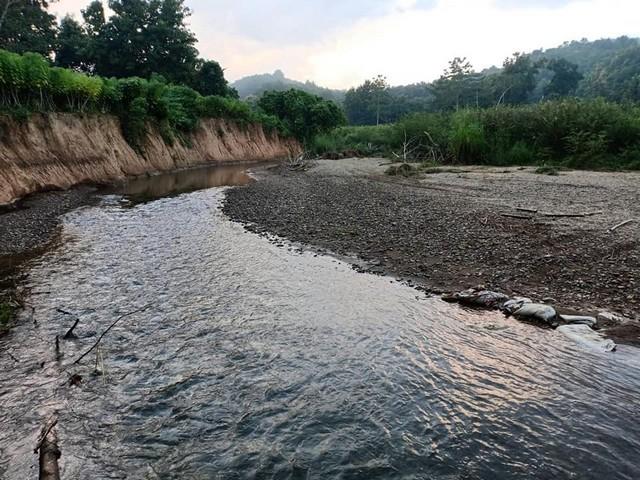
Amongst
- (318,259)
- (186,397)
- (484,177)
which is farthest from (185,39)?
(186,397)

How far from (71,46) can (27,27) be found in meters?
4.28

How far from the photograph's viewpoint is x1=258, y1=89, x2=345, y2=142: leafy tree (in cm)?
4700

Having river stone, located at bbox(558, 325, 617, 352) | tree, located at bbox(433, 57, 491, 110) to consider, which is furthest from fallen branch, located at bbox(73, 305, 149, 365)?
tree, located at bbox(433, 57, 491, 110)

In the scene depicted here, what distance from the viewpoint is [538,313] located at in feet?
18.8

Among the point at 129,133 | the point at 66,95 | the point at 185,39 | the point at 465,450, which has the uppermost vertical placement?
the point at 185,39

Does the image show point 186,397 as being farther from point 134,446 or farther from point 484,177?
point 484,177

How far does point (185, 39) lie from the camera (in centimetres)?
4697

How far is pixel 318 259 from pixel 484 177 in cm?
1116

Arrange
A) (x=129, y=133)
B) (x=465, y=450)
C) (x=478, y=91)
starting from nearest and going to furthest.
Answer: (x=465, y=450)
(x=129, y=133)
(x=478, y=91)

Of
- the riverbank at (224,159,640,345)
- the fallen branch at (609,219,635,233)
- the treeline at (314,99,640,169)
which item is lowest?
the riverbank at (224,159,640,345)

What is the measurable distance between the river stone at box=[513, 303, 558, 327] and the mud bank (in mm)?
16141

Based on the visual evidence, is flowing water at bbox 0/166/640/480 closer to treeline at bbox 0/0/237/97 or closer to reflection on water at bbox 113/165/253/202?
reflection on water at bbox 113/165/253/202

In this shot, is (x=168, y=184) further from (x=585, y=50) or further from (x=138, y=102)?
(x=585, y=50)

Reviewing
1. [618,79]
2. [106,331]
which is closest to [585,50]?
[618,79]
